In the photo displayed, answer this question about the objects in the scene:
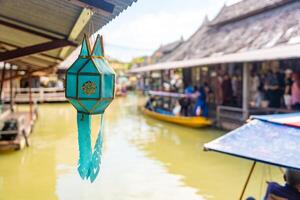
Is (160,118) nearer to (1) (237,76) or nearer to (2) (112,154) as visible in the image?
(1) (237,76)

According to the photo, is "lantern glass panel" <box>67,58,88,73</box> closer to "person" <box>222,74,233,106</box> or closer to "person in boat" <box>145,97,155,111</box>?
"person" <box>222,74,233,106</box>

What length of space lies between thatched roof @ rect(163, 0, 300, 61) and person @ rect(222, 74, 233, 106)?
40.1 inches

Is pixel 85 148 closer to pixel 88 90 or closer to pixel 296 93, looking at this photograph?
pixel 88 90

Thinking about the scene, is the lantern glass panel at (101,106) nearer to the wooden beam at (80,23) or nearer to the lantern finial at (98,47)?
the lantern finial at (98,47)

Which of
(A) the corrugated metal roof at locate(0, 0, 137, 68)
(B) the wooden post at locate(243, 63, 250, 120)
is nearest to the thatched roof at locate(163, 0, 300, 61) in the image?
(B) the wooden post at locate(243, 63, 250, 120)

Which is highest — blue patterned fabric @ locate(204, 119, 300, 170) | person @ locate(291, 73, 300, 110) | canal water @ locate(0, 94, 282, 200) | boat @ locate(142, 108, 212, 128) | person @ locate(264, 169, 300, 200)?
person @ locate(291, 73, 300, 110)

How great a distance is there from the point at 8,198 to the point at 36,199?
444mm

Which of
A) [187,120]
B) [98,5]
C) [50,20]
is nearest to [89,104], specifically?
[98,5]

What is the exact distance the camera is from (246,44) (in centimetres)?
1215

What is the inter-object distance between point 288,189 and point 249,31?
410 inches

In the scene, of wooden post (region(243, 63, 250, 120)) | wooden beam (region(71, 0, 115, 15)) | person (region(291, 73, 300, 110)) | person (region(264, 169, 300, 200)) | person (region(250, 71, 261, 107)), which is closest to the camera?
wooden beam (region(71, 0, 115, 15))

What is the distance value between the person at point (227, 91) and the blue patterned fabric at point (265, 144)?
9624 mm

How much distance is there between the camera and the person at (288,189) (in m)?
3.18

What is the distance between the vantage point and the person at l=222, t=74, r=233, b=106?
1326 centimetres
